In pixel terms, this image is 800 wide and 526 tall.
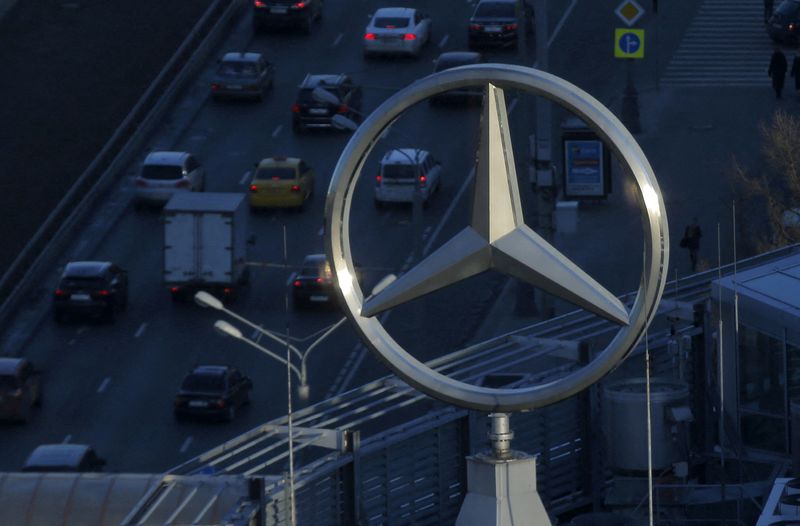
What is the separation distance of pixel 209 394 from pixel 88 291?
837cm

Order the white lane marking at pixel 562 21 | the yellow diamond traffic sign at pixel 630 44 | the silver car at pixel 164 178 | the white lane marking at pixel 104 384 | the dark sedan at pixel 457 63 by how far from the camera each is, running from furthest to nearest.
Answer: the white lane marking at pixel 562 21 < the dark sedan at pixel 457 63 < the silver car at pixel 164 178 < the yellow diamond traffic sign at pixel 630 44 < the white lane marking at pixel 104 384

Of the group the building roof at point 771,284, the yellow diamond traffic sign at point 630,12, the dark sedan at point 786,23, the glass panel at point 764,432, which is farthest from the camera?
the dark sedan at point 786,23

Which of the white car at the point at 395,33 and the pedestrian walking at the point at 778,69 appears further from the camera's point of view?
the white car at the point at 395,33

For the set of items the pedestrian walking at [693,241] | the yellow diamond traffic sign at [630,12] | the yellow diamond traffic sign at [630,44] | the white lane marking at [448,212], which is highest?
the yellow diamond traffic sign at [630,12]

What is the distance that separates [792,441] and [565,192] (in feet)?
108

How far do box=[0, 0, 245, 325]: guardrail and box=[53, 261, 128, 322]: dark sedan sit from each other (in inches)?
77.5

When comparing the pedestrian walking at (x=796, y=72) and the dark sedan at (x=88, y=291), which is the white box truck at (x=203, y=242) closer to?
the dark sedan at (x=88, y=291)

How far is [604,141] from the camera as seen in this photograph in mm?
23500

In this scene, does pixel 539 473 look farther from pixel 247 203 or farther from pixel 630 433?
pixel 247 203

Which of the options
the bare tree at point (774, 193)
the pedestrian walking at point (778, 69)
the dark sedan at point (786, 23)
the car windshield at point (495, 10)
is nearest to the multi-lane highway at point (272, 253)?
the car windshield at point (495, 10)

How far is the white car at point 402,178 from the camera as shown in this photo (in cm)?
7456

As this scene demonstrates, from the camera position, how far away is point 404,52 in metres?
87.5

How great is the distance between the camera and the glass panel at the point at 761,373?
41.0m

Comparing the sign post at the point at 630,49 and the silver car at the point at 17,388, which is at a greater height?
the sign post at the point at 630,49
